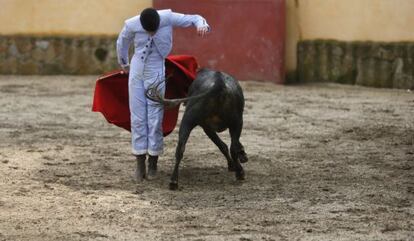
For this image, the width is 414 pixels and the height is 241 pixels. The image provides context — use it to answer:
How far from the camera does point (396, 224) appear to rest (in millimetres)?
6160

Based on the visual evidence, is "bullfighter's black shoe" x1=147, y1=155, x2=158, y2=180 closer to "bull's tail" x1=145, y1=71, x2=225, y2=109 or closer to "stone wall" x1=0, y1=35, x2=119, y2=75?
"bull's tail" x1=145, y1=71, x2=225, y2=109

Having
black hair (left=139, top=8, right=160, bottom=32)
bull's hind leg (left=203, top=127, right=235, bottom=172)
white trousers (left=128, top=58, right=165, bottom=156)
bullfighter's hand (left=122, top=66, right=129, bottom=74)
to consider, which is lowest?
bull's hind leg (left=203, top=127, right=235, bottom=172)

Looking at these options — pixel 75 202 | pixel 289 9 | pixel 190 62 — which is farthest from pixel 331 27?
pixel 75 202

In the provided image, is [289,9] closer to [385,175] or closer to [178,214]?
[385,175]

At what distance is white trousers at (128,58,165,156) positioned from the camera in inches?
301

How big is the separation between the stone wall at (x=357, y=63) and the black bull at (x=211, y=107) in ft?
19.5

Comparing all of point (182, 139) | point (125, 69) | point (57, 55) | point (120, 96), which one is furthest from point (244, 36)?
point (182, 139)

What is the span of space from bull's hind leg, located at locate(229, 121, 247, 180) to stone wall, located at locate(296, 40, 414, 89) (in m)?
5.79

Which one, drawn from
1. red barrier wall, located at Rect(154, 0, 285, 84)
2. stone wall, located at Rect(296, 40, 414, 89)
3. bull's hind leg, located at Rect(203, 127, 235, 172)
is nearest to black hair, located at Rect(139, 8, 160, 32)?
bull's hind leg, located at Rect(203, 127, 235, 172)

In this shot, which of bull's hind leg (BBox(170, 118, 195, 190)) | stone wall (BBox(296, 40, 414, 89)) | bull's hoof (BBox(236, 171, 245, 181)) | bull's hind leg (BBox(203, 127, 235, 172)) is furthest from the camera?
stone wall (BBox(296, 40, 414, 89))

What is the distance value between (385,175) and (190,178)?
156 centimetres

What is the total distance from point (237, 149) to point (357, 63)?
610cm

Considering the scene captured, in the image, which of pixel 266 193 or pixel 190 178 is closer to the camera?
pixel 266 193

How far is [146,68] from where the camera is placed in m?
7.63
